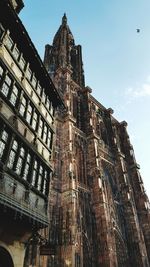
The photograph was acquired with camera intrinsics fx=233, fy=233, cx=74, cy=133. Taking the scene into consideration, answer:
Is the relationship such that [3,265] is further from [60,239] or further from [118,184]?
[118,184]

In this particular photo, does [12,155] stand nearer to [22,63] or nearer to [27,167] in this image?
[27,167]

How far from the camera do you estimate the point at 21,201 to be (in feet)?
31.3

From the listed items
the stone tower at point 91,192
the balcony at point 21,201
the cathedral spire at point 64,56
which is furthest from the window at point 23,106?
the cathedral spire at point 64,56

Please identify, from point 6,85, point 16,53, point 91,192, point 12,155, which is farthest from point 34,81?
point 91,192

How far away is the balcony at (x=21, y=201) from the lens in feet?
28.2

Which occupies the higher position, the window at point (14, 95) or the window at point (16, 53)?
the window at point (16, 53)

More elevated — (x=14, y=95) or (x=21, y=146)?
(x=14, y=95)

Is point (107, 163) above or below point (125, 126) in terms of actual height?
below

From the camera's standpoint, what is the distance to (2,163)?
909 cm

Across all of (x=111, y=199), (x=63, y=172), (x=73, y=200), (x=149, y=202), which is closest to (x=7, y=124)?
(x=73, y=200)

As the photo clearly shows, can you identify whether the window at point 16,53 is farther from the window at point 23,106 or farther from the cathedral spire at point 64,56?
the cathedral spire at point 64,56

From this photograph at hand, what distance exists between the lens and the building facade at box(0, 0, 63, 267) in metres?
9.41

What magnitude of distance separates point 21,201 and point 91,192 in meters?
16.0

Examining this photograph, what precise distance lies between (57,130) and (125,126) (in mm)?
19250
